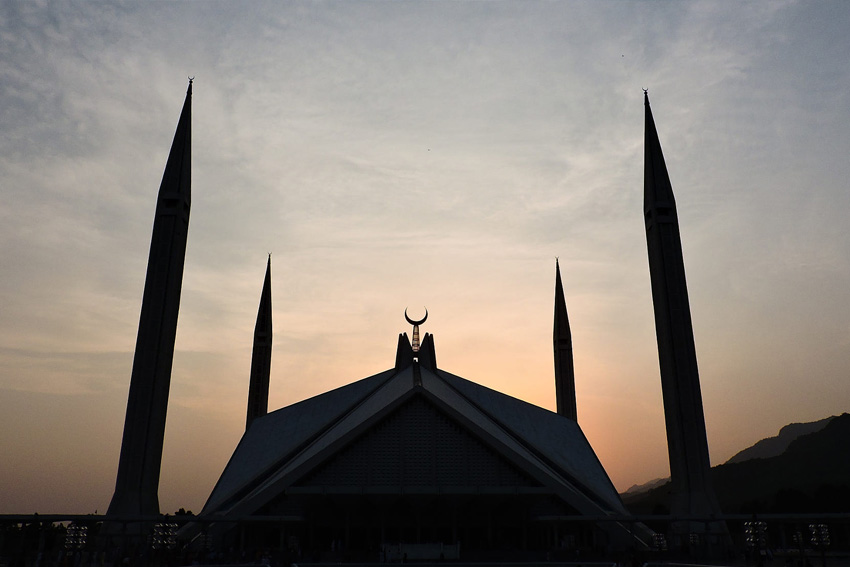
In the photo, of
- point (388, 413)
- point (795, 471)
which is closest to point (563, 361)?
point (388, 413)

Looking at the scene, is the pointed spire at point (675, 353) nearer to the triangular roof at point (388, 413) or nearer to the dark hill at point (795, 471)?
the triangular roof at point (388, 413)

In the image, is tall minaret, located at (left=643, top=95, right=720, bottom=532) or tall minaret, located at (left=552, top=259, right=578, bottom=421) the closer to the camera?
tall minaret, located at (left=643, top=95, right=720, bottom=532)

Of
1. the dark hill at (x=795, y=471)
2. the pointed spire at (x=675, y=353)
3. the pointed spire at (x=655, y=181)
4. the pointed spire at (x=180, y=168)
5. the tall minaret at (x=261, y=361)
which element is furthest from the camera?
the dark hill at (x=795, y=471)

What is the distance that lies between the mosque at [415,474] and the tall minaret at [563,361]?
12960 millimetres

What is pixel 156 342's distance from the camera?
25609 millimetres

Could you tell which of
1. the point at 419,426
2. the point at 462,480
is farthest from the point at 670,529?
the point at 419,426

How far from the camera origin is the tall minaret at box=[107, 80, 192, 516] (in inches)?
931

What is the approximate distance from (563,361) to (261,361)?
57.8 ft

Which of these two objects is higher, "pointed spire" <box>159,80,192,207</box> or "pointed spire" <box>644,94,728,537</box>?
"pointed spire" <box>159,80,192,207</box>

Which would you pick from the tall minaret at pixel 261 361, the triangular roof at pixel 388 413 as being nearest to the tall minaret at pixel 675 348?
the triangular roof at pixel 388 413

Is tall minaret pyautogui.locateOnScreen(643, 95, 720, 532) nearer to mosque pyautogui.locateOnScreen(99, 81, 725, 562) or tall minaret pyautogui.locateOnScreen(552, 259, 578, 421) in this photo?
mosque pyautogui.locateOnScreen(99, 81, 725, 562)

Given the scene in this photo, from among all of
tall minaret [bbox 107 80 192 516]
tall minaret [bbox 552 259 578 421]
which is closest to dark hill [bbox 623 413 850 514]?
tall minaret [bbox 552 259 578 421]

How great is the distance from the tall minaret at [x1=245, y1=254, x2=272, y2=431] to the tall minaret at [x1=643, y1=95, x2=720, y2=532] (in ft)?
74.4

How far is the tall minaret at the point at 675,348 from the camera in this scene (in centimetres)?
2502
